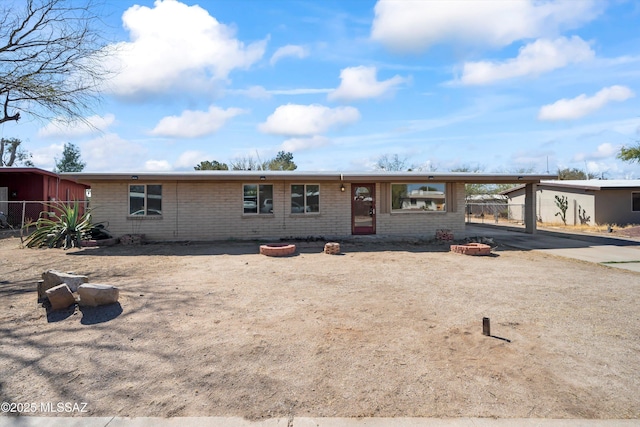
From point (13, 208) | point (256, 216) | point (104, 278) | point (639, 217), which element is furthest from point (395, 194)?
point (13, 208)

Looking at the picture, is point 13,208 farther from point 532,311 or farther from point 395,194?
point 532,311

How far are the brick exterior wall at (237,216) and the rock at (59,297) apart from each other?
8777 millimetres

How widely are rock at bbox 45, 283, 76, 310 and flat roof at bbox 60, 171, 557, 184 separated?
26.0ft

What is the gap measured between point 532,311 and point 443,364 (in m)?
2.61

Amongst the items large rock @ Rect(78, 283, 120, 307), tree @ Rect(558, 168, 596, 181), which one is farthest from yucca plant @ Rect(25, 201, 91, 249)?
tree @ Rect(558, 168, 596, 181)

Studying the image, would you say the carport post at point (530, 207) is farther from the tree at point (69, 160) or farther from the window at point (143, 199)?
the tree at point (69, 160)

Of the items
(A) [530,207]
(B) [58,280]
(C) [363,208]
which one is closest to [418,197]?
(C) [363,208]

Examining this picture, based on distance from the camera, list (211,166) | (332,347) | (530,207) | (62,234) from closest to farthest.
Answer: (332,347), (62,234), (530,207), (211,166)

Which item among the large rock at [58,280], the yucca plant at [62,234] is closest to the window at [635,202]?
the large rock at [58,280]

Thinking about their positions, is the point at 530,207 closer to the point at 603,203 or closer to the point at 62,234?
the point at 603,203

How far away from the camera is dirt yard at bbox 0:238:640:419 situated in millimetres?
3217

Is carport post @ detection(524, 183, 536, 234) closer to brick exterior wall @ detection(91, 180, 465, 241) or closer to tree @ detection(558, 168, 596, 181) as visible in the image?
brick exterior wall @ detection(91, 180, 465, 241)

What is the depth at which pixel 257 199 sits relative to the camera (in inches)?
568

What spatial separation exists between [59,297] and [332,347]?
3998 mm
